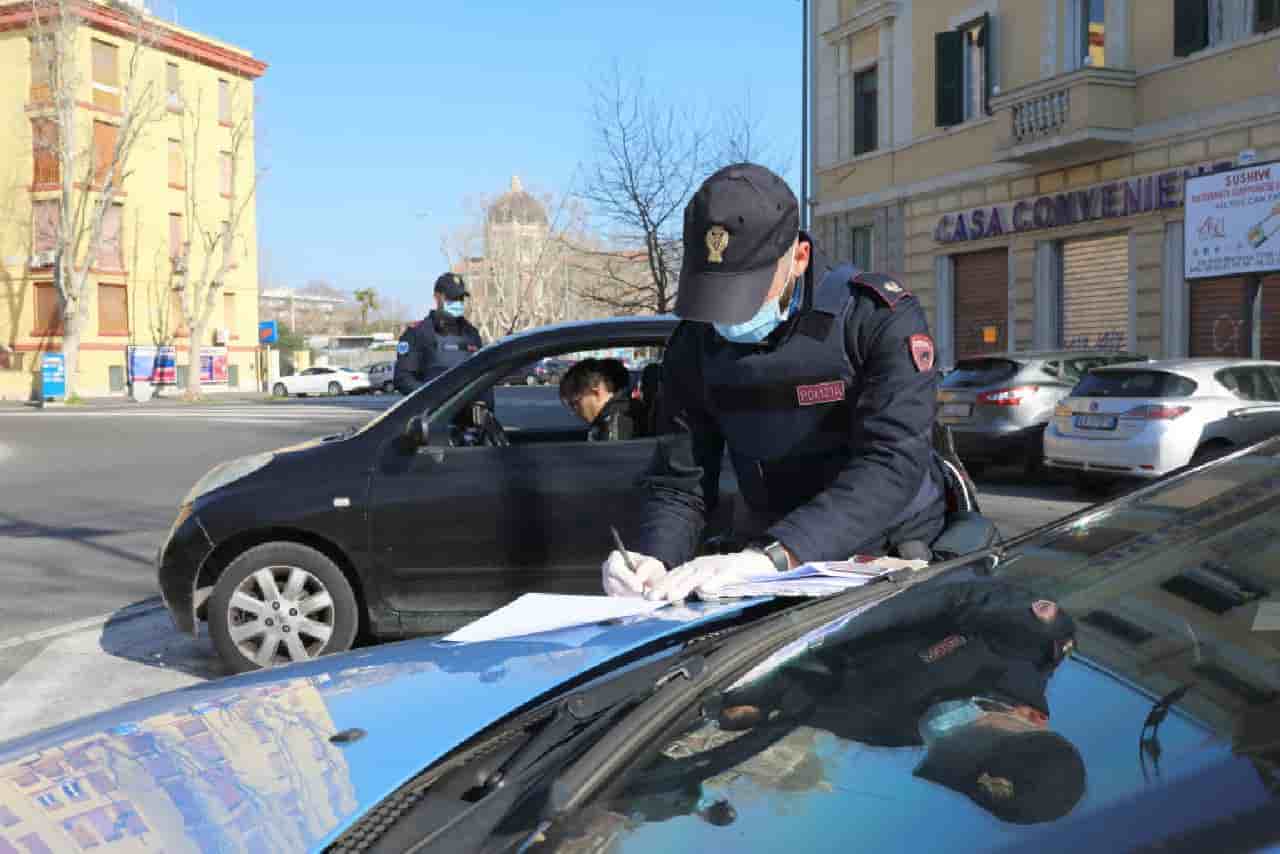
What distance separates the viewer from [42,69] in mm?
43344

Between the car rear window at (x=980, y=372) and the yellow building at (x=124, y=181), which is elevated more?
the yellow building at (x=124, y=181)

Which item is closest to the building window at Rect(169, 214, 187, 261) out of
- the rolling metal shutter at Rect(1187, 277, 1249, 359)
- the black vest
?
the rolling metal shutter at Rect(1187, 277, 1249, 359)

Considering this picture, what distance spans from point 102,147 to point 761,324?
167 ft

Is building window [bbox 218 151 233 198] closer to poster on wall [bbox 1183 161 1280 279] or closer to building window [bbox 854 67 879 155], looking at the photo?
building window [bbox 854 67 879 155]

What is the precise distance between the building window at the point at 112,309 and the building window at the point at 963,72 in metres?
37.1

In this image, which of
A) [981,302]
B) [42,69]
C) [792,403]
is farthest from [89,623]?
[42,69]

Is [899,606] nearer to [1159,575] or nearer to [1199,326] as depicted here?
[1159,575]

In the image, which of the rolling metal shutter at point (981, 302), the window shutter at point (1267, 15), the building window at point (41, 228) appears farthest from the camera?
the building window at point (41, 228)

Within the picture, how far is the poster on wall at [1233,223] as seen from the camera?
48.5ft

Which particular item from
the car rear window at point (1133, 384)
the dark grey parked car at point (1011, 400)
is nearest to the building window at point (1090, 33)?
the dark grey parked car at point (1011, 400)

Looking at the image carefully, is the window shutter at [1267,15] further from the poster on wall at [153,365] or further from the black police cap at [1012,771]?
the poster on wall at [153,365]

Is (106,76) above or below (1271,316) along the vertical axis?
above

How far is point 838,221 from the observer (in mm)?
26516

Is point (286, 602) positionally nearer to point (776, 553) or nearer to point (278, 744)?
point (776, 553)
